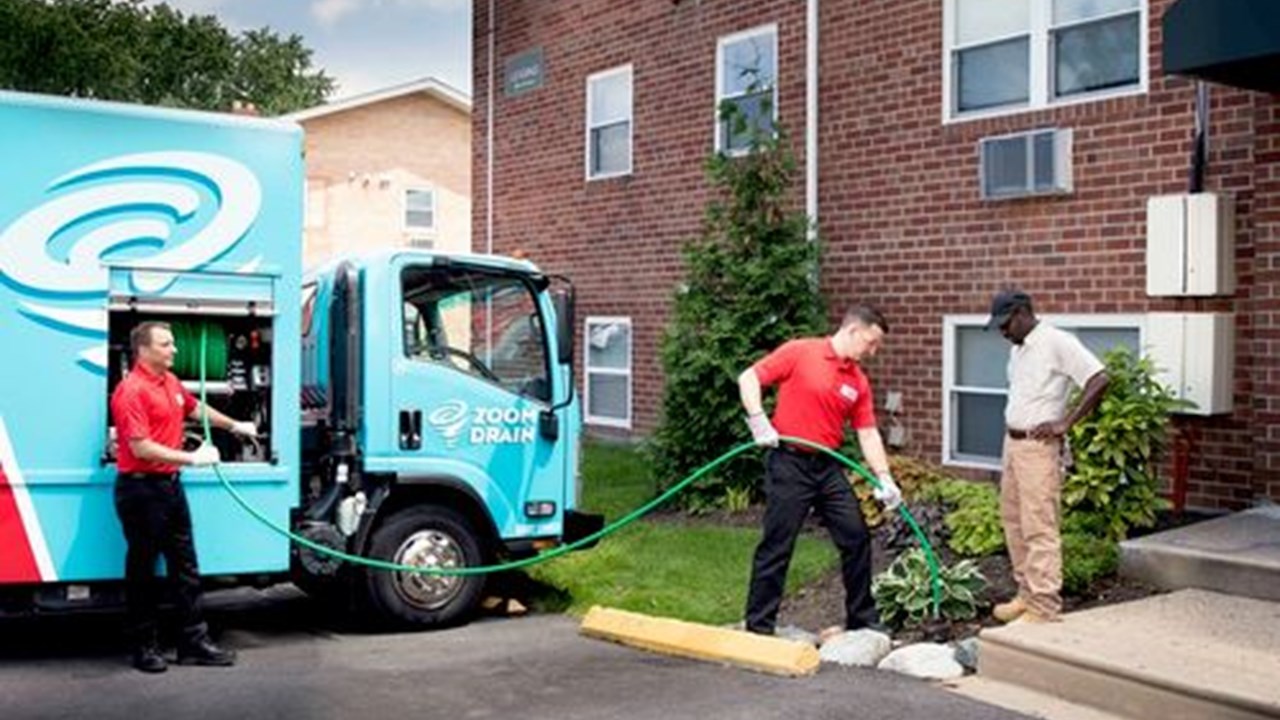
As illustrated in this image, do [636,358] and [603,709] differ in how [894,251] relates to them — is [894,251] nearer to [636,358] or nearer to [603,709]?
[636,358]

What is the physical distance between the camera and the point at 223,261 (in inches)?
324

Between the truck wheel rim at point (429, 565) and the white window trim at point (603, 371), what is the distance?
7024 mm

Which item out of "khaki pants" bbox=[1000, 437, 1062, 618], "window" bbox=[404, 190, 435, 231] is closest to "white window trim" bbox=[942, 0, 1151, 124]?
"khaki pants" bbox=[1000, 437, 1062, 618]

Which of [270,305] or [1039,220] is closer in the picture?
[270,305]

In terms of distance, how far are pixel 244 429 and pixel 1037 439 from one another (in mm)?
4471

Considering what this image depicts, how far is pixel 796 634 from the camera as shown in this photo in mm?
8656

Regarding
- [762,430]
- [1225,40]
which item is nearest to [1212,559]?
[762,430]

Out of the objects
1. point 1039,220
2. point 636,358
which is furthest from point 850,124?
point 636,358

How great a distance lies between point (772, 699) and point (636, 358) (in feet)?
29.5

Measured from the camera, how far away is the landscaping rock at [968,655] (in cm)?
774

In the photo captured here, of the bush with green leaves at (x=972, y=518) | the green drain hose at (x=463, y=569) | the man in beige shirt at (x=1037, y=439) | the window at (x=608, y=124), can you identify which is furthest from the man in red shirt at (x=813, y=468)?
the window at (x=608, y=124)

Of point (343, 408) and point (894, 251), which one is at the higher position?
point (894, 251)

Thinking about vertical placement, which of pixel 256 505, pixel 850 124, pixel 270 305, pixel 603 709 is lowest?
pixel 603 709

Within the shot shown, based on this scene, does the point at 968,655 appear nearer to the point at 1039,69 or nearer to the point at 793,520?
the point at 793,520
